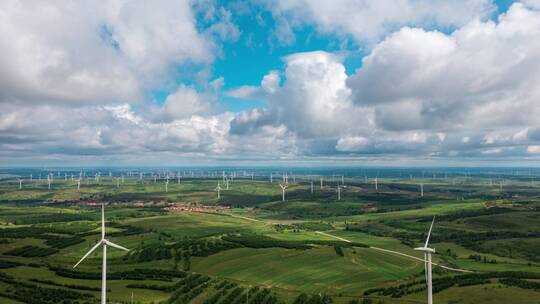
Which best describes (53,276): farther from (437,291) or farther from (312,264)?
(437,291)

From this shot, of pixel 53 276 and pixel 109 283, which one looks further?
pixel 53 276

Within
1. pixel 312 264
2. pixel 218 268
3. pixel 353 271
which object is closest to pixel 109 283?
pixel 218 268

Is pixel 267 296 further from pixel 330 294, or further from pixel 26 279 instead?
pixel 26 279

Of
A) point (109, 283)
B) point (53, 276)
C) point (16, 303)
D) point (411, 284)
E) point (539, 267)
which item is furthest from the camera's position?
point (539, 267)

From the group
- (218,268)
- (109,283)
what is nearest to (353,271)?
(218,268)

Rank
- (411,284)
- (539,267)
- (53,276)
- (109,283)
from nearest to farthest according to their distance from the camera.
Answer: (411,284) → (109,283) → (53,276) → (539,267)

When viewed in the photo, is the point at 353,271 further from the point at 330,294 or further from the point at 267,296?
the point at 267,296

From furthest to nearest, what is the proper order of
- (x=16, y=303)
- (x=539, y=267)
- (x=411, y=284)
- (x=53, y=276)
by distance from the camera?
(x=539, y=267)
(x=53, y=276)
(x=411, y=284)
(x=16, y=303)

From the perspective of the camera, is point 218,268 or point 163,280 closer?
point 163,280
